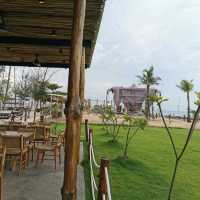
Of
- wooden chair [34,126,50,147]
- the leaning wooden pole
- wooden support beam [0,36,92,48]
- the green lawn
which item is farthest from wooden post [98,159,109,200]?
wooden chair [34,126,50,147]

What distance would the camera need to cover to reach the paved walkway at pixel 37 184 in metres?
5.35

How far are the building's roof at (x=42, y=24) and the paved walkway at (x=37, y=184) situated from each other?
235 centimetres

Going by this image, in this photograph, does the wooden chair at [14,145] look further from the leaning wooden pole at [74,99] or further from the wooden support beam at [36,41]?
the leaning wooden pole at [74,99]

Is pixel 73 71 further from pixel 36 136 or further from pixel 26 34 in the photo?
pixel 36 136

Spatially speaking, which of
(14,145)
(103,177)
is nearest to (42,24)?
(14,145)

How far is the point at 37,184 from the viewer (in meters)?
6.00

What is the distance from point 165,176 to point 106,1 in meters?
4.93

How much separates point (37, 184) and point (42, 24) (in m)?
2.49

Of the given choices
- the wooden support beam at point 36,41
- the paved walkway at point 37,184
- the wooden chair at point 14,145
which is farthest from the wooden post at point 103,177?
the wooden support beam at point 36,41

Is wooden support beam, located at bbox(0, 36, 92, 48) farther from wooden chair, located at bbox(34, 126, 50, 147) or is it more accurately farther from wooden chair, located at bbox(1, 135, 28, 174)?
wooden chair, located at bbox(34, 126, 50, 147)

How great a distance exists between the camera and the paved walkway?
5348mm

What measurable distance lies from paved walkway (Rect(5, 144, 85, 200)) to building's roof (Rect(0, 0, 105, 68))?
235 centimetres

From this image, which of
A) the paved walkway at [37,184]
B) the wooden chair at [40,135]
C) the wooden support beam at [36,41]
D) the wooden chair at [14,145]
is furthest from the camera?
the wooden chair at [40,135]

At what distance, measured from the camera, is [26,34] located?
703 centimetres
